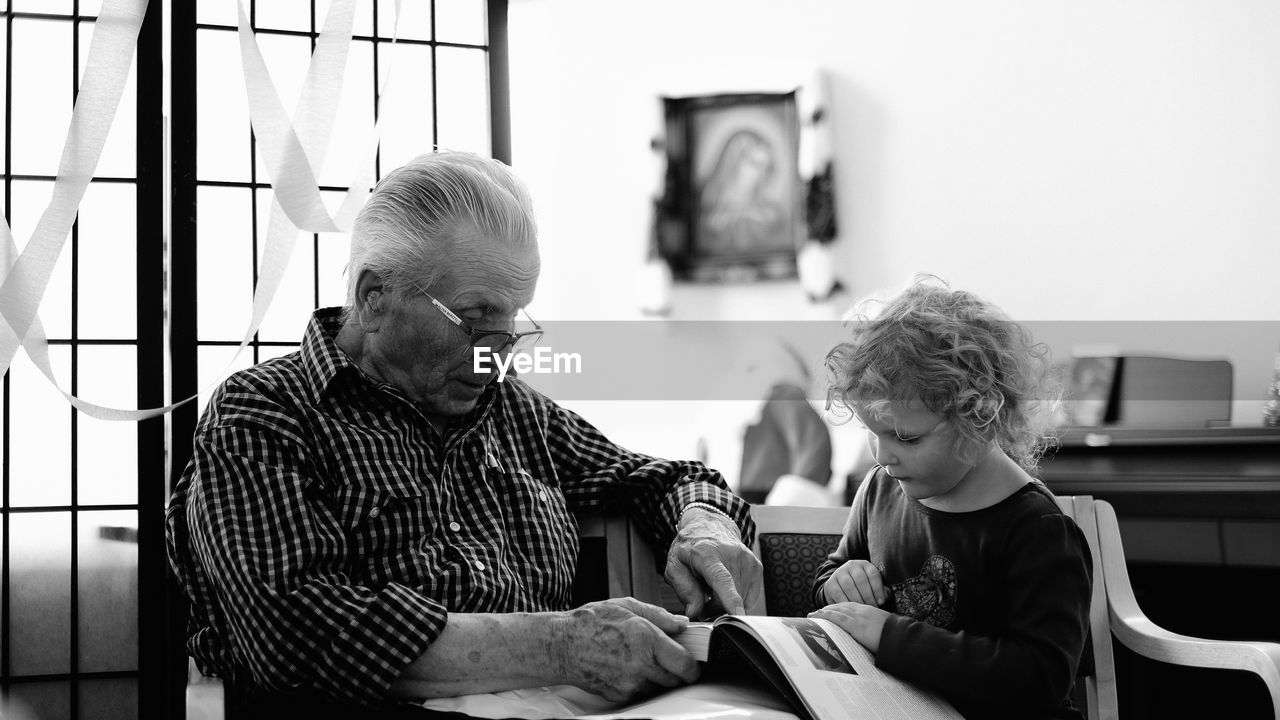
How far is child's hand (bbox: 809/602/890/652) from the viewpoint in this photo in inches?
49.4

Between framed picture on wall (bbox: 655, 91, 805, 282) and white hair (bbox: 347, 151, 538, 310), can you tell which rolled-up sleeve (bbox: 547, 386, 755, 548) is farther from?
framed picture on wall (bbox: 655, 91, 805, 282)

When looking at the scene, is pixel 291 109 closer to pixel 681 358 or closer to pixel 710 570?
pixel 681 358

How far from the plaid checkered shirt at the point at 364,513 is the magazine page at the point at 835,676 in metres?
0.37

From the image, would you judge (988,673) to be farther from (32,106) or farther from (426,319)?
(32,106)

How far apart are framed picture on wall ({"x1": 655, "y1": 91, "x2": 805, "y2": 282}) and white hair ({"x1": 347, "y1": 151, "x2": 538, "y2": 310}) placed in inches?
91.8

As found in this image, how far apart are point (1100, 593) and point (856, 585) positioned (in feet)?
1.67

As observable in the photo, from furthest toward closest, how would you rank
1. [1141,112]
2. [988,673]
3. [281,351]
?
[1141,112] → [281,351] → [988,673]

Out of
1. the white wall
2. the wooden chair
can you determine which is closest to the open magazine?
the wooden chair

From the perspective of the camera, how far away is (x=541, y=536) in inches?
61.6

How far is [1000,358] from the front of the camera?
1.33 meters

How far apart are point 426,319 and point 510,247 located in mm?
151

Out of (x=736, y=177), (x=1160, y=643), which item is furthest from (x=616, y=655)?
(x=736, y=177)

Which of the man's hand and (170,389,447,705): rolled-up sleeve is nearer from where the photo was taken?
(170,389,447,705): rolled-up sleeve

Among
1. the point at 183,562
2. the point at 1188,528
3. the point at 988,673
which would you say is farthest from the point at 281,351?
the point at 1188,528
